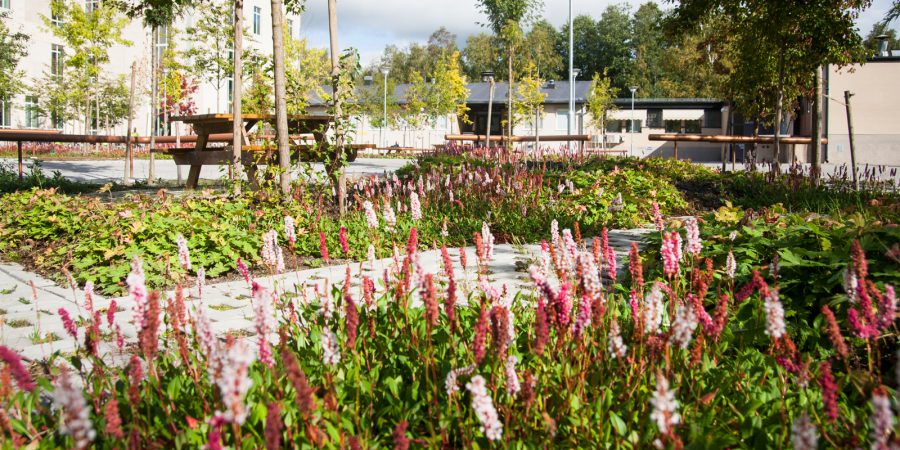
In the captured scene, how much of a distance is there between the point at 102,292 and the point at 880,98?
101 feet

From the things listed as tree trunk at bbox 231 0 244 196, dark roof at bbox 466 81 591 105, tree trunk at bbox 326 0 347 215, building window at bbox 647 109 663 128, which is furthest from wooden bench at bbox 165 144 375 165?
building window at bbox 647 109 663 128

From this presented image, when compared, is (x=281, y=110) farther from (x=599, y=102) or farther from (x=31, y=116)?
(x=599, y=102)

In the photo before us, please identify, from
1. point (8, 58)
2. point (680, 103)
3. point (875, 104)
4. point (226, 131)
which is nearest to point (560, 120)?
point (680, 103)

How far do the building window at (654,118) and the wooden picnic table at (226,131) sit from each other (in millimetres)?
43072

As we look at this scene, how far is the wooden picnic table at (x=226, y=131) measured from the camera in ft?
29.0

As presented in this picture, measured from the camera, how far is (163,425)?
2.29 meters

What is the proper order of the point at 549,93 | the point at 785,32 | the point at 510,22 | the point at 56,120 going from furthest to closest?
the point at 549,93 < the point at 56,120 < the point at 510,22 < the point at 785,32

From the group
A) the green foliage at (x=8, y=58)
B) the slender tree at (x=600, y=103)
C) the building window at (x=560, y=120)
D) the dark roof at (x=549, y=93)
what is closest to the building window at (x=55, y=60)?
the green foliage at (x=8, y=58)

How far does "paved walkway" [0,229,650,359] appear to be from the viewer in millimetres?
3938

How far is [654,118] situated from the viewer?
5044 centimetres

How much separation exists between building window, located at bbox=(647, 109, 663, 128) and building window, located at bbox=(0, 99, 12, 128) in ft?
133

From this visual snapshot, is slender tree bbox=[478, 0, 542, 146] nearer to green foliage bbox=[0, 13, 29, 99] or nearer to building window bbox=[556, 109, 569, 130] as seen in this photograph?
building window bbox=[556, 109, 569, 130]

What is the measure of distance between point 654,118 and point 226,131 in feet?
143

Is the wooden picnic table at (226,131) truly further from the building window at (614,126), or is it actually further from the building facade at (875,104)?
the building window at (614,126)
